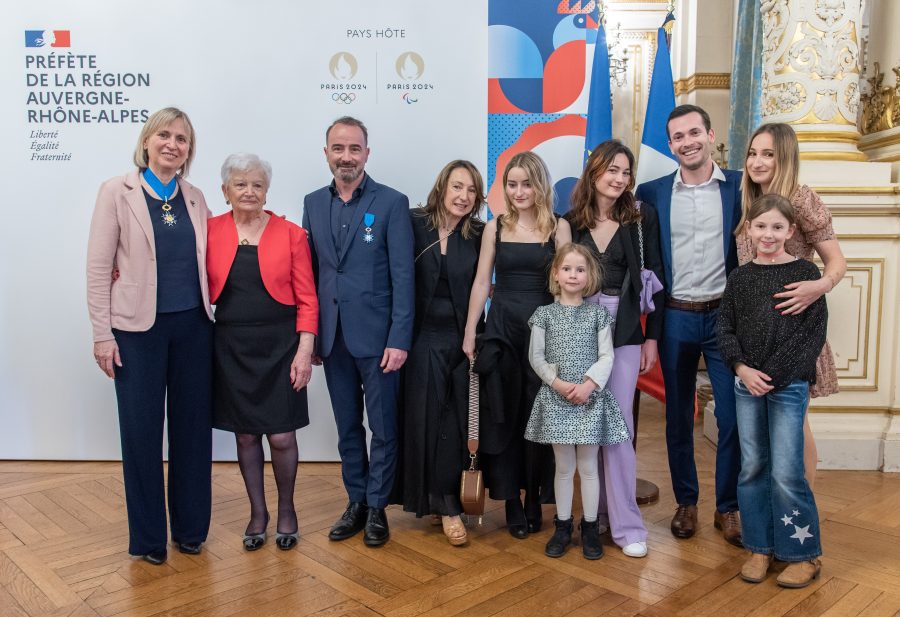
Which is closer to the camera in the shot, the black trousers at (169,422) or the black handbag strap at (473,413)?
the black trousers at (169,422)

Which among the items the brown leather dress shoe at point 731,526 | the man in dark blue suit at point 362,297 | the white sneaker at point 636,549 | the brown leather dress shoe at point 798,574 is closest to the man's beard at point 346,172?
the man in dark blue suit at point 362,297

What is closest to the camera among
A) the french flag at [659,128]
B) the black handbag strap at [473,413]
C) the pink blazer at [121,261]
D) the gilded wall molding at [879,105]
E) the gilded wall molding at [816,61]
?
the pink blazer at [121,261]

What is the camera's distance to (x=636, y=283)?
2.75 m

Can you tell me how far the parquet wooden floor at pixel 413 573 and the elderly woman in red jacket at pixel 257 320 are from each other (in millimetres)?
287

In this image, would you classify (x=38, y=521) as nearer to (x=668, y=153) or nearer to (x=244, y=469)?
(x=244, y=469)

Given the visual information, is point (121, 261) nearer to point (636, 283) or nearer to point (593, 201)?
point (593, 201)

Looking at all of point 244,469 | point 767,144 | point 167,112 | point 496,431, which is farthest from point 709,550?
point 167,112

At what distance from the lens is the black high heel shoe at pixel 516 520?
296cm

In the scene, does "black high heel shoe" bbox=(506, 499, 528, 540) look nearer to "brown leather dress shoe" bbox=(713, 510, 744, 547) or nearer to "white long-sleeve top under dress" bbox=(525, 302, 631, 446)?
"white long-sleeve top under dress" bbox=(525, 302, 631, 446)

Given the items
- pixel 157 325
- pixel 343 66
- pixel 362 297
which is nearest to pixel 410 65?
pixel 343 66

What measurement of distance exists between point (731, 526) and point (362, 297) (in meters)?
1.70

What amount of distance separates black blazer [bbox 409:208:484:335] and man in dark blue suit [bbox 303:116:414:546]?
0.08 m

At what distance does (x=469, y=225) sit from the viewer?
2943mm

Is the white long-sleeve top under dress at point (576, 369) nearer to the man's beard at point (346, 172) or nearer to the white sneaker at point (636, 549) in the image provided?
the white sneaker at point (636, 549)
